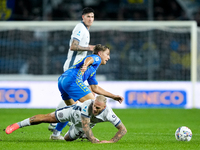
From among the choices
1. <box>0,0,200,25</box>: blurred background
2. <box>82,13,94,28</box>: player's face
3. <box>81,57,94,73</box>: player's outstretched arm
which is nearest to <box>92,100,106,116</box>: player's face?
<box>81,57,94,73</box>: player's outstretched arm

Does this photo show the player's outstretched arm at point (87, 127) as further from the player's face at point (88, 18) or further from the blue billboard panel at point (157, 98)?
the blue billboard panel at point (157, 98)

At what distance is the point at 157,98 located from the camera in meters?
14.6

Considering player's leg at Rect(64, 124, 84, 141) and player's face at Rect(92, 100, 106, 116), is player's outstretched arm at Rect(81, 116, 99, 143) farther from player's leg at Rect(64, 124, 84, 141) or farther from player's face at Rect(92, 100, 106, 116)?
player's leg at Rect(64, 124, 84, 141)

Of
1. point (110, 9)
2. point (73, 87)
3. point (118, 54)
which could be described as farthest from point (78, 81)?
point (110, 9)

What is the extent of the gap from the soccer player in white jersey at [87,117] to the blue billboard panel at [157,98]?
822 cm

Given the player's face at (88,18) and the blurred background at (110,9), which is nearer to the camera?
the player's face at (88,18)

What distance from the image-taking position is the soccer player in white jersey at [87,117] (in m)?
5.93

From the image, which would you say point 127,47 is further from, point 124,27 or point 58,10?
point 58,10

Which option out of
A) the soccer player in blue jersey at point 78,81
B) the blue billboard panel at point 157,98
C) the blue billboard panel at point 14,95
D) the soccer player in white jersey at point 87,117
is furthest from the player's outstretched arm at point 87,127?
the blue billboard panel at point 14,95

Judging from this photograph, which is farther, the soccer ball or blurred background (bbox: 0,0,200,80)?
blurred background (bbox: 0,0,200,80)

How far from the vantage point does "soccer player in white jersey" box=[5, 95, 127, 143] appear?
593 centimetres

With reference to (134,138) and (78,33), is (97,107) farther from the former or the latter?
(78,33)

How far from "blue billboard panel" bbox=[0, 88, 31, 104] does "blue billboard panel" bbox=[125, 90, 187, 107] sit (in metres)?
3.52

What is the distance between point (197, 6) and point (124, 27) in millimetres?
5274
